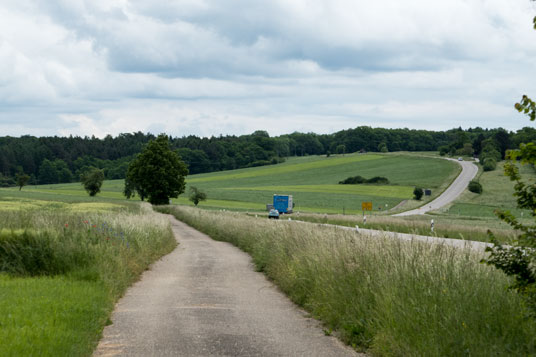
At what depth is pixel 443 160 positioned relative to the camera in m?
145

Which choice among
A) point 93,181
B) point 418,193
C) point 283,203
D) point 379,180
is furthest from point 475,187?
point 93,181

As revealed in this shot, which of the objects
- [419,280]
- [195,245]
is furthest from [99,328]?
[195,245]

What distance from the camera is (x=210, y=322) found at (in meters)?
A: 9.33

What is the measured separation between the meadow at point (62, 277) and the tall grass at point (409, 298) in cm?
383

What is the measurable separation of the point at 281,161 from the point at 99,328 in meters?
176

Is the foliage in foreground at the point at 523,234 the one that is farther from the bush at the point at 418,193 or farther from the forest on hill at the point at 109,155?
the forest on hill at the point at 109,155

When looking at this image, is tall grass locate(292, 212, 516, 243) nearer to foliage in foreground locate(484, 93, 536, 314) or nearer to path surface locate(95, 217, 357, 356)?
path surface locate(95, 217, 357, 356)

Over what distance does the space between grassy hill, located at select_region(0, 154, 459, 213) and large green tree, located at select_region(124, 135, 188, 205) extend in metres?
6.28

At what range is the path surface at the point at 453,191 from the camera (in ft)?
267

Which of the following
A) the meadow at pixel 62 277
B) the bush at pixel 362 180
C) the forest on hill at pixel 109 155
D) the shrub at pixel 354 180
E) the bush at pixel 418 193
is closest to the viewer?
the meadow at pixel 62 277

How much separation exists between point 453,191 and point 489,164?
1041 inches

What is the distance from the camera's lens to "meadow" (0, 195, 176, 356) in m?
7.16

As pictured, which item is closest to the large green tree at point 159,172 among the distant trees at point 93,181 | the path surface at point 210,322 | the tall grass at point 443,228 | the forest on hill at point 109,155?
the distant trees at point 93,181

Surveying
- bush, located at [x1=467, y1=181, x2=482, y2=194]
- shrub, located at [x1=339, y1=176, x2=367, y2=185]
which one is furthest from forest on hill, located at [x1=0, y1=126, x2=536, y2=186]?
bush, located at [x1=467, y1=181, x2=482, y2=194]
